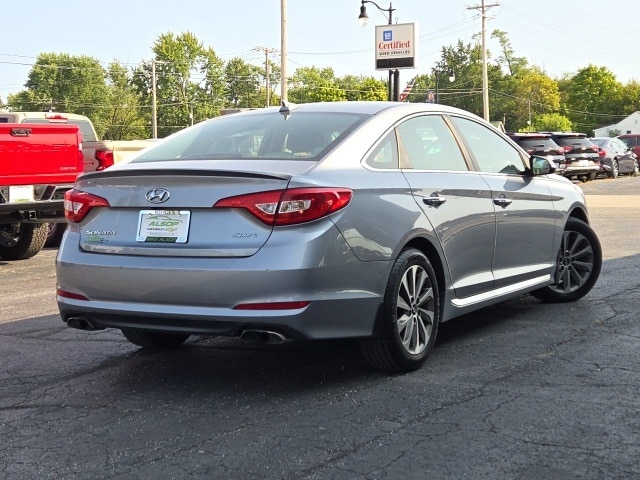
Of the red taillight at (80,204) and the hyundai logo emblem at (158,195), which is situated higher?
the hyundai logo emblem at (158,195)

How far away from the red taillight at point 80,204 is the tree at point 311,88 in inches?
5242

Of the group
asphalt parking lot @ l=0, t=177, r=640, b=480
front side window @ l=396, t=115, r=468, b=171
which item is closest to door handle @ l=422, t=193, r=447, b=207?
front side window @ l=396, t=115, r=468, b=171

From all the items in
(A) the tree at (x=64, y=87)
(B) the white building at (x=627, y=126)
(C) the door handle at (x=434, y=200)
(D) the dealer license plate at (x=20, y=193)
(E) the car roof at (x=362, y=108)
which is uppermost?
(A) the tree at (x=64, y=87)

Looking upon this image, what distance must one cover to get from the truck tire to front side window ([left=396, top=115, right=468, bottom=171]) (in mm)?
7203

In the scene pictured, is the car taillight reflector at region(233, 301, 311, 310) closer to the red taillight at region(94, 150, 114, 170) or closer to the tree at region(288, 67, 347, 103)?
the red taillight at region(94, 150, 114, 170)

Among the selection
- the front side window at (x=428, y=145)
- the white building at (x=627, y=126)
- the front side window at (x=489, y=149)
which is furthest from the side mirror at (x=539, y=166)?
the white building at (x=627, y=126)

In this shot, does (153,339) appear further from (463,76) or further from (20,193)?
(463,76)

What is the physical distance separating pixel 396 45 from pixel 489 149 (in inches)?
1335

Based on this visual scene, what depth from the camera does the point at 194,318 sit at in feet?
15.1

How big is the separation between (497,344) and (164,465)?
2.88 metres

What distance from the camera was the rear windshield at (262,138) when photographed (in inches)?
203

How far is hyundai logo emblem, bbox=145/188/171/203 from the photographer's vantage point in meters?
4.76

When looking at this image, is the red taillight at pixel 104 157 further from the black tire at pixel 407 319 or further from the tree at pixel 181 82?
the tree at pixel 181 82

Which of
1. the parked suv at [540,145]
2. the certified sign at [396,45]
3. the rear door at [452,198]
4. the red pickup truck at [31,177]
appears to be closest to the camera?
the rear door at [452,198]
